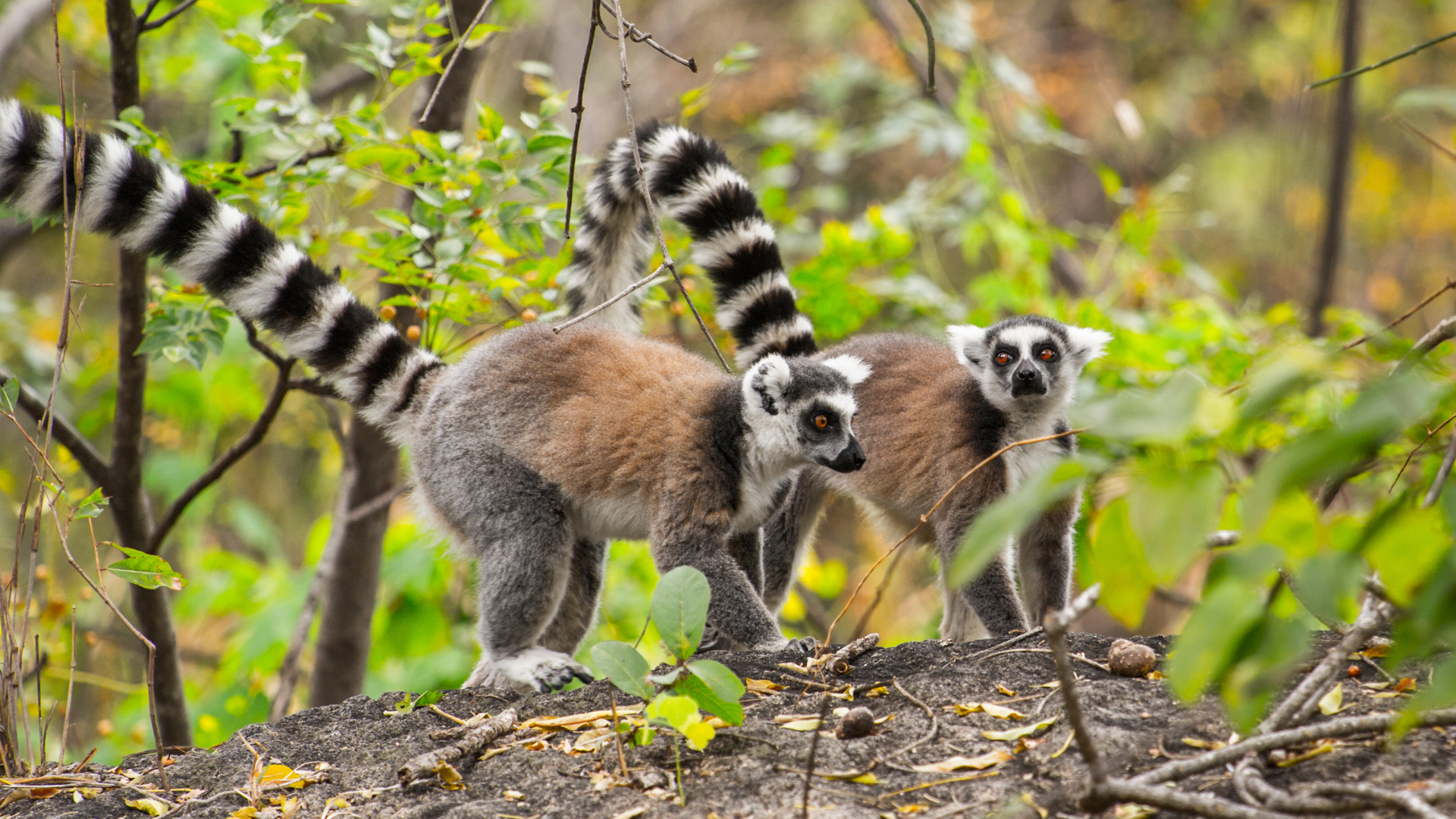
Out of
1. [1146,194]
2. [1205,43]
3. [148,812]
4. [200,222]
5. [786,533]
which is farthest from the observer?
[1205,43]

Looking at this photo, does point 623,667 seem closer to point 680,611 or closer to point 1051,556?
point 680,611

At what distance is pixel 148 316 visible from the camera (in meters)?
4.16

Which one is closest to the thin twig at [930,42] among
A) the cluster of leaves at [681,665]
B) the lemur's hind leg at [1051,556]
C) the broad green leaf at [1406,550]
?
the cluster of leaves at [681,665]

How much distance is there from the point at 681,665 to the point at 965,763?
2.27 feet

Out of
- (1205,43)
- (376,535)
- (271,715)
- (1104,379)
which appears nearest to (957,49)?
(1104,379)

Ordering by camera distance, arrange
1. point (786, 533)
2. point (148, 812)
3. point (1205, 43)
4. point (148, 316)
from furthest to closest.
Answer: point (1205, 43) < point (786, 533) < point (148, 316) < point (148, 812)

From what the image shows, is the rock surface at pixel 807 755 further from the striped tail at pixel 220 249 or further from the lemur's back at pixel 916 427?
the striped tail at pixel 220 249

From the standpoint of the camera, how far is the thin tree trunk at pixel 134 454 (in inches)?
165

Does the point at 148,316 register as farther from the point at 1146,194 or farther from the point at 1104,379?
the point at 1146,194

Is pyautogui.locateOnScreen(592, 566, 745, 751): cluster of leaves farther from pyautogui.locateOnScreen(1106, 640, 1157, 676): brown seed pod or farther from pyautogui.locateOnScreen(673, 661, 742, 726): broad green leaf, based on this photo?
pyautogui.locateOnScreen(1106, 640, 1157, 676): brown seed pod

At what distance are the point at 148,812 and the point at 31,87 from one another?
6.57 metres

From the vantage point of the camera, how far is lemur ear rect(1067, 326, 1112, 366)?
4.27 m

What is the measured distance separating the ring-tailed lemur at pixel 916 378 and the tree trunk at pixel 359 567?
96cm

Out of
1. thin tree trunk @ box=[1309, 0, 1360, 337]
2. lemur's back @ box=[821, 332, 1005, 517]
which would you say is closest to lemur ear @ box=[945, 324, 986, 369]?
lemur's back @ box=[821, 332, 1005, 517]
